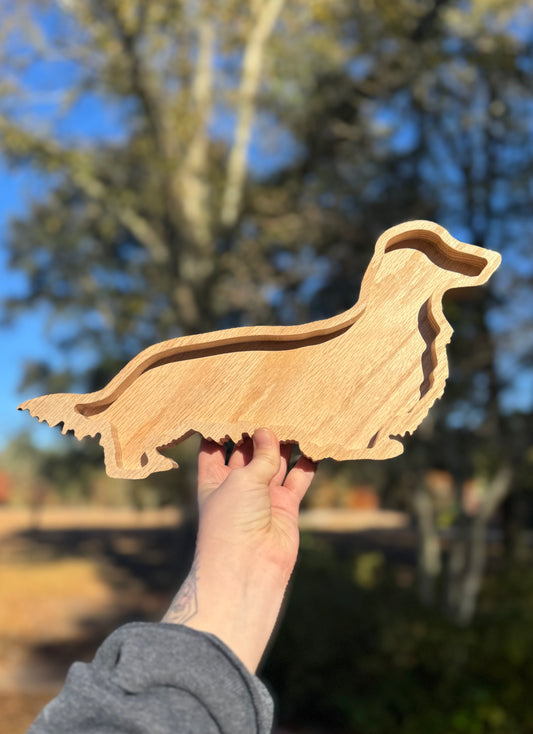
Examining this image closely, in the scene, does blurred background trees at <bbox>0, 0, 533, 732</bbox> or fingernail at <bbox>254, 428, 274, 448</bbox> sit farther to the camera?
blurred background trees at <bbox>0, 0, 533, 732</bbox>

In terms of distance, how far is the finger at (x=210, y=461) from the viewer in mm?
1461

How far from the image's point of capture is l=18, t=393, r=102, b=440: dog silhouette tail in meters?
1.52

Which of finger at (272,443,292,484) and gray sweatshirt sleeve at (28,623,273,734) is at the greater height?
finger at (272,443,292,484)

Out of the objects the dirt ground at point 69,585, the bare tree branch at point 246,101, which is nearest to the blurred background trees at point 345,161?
the bare tree branch at point 246,101

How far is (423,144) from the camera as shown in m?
6.71

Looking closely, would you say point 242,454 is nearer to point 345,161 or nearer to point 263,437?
point 263,437

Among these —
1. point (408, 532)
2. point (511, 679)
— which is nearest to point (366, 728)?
point (511, 679)

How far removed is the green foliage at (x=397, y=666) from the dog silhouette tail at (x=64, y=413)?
16.9 feet

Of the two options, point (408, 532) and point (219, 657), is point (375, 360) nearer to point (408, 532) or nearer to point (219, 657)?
point (219, 657)

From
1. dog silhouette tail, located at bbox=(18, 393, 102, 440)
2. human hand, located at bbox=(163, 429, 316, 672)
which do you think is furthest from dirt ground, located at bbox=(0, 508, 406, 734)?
human hand, located at bbox=(163, 429, 316, 672)

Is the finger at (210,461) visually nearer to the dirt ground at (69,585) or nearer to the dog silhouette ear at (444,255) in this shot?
the dog silhouette ear at (444,255)

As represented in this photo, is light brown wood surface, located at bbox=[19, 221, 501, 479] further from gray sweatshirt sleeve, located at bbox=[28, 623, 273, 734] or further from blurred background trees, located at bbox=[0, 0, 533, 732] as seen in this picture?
blurred background trees, located at bbox=[0, 0, 533, 732]

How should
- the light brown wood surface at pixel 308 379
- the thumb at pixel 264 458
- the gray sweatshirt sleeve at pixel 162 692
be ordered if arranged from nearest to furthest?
the gray sweatshirt sleeve at pixel 162 692 < the thumb at pixel 264 458 < the light brown wood surface at pixel 308 379

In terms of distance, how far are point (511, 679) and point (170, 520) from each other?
831 inches
